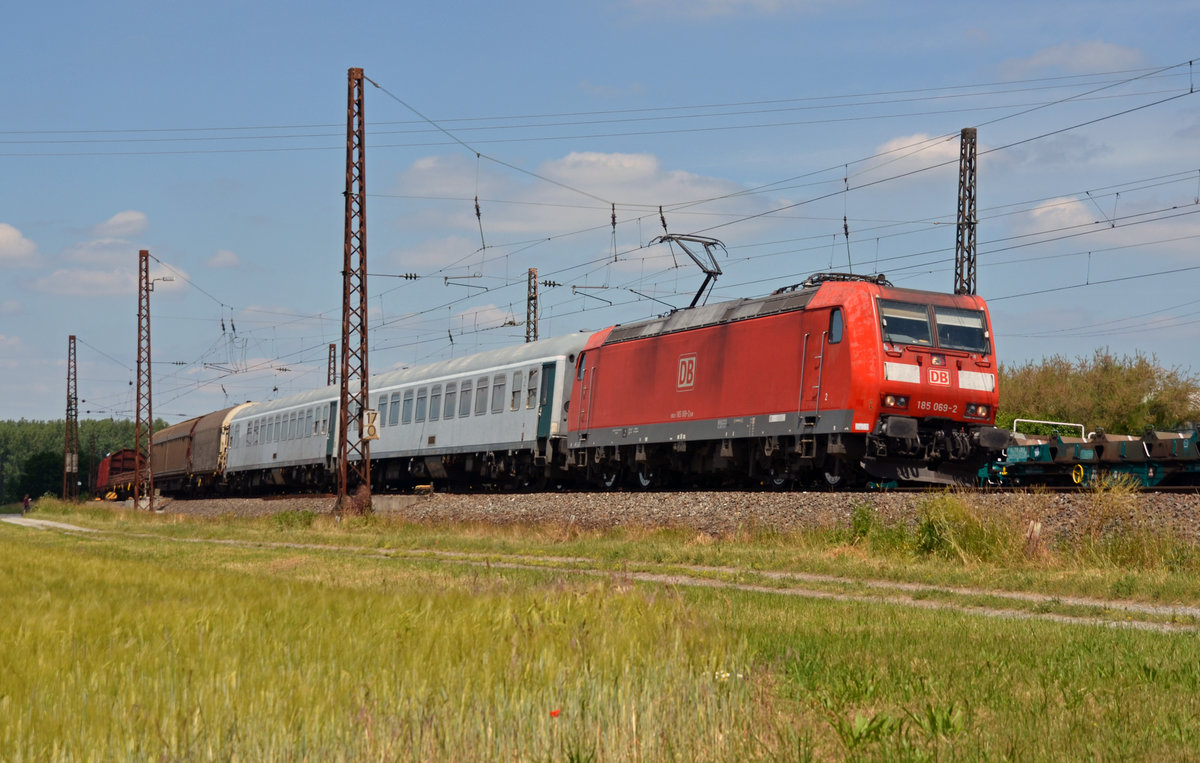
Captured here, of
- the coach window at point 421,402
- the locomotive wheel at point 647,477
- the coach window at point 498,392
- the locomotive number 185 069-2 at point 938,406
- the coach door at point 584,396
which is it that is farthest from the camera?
the coach window at point 421,402

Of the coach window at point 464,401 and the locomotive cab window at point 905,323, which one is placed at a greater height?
the locomotive cab window at point 905,323

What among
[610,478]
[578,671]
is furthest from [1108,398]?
[578,671]

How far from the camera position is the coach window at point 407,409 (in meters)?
43.7

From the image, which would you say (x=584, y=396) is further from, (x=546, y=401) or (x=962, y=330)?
(x=962, y=330)

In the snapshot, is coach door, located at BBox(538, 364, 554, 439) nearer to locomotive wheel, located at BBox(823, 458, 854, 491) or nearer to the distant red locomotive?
locomotive wheel, located at BBox(823, 458, 854, 491)

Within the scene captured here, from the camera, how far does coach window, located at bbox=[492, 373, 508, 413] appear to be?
37156 mm

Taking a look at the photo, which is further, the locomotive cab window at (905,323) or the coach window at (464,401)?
A: the coach window at (464,401)

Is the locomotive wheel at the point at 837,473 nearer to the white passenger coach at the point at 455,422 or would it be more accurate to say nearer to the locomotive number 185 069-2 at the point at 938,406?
the locomotive number 185 069-2 at the point at 938,406

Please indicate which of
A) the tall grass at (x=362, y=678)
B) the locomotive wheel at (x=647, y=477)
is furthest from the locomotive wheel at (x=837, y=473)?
the tall grass at (x=362, y=678)

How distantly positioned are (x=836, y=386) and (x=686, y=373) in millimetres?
5434

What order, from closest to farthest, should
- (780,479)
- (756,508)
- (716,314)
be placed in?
(756,508) < (780,479) < (716,314)

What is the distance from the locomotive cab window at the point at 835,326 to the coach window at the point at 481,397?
1635 cm

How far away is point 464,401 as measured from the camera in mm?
39500

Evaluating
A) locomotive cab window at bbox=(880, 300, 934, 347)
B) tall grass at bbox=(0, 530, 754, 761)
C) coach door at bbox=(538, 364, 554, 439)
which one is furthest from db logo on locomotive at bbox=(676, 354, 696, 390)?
tall grass at bbox=(0, 530, 754, 761)
